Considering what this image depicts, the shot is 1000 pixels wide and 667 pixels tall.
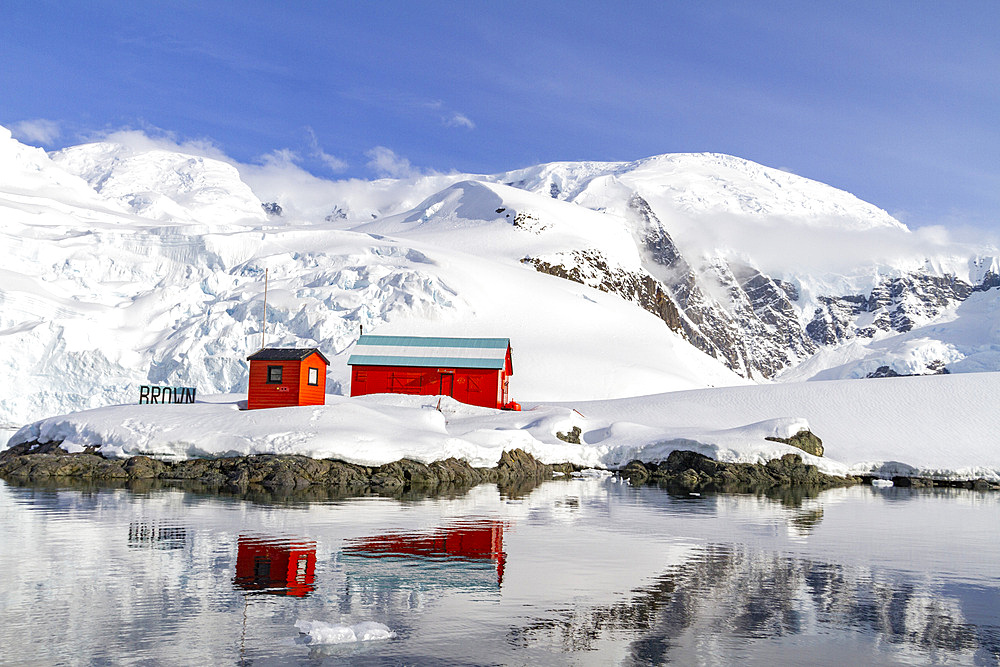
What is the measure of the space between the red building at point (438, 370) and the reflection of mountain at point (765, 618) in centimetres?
3333

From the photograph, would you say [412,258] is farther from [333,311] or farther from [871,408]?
[871,408]

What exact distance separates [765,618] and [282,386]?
28.7 meters

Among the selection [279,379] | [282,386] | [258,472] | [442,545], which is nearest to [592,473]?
[282,386]

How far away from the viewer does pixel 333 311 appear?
64125 mm

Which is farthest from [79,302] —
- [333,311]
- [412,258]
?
[412,258]

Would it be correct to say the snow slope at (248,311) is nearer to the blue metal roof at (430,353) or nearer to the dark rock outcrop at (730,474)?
the blue metal roof at (430,353)

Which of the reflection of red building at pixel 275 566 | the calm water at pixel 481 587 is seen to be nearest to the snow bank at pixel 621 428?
the calm water at pixel 481 587

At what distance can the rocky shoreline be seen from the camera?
2412 cm

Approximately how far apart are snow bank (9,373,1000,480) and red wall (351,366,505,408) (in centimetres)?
366

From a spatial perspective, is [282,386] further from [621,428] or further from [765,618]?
[765,618]

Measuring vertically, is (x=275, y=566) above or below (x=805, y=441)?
below

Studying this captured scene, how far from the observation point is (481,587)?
10.1 metres

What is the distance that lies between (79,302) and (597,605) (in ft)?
229

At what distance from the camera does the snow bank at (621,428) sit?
26984mm
